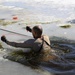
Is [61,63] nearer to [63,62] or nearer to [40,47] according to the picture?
[63,62]

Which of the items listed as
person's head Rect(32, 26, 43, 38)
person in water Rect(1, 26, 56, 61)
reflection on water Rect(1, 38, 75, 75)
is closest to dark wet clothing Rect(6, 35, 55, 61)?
person in water Rect(1, 26, 56, 61)

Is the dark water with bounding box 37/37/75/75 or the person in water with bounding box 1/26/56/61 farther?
the person in water with bounding box 1/26/56/61

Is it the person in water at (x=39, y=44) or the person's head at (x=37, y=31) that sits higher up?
the person's head at (x=37, y=31)

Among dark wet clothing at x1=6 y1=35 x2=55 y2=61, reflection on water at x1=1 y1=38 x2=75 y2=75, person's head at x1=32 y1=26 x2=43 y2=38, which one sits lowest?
reflection on water at x1=1 y1=38 x2=75 y2=75

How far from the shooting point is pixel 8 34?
10.1 meters

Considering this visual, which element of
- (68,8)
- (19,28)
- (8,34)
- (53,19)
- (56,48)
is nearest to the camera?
(56,48)

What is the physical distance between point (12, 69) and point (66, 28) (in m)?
4.57

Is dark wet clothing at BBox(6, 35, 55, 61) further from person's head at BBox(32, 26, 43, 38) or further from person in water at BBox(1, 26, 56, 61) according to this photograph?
person's head at BBox(32, 26, 43, 38)

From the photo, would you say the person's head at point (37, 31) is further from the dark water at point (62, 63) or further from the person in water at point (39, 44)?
the dark water at point (62, 63)

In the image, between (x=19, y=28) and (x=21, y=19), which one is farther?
(x=21, y=19)

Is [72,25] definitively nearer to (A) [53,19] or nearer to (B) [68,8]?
(A) [53,19]

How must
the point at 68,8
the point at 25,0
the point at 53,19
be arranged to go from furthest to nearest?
1. the point at 25,0
2. the point at 68,8
3. the point at 53,19

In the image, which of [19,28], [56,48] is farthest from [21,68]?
[19,28]

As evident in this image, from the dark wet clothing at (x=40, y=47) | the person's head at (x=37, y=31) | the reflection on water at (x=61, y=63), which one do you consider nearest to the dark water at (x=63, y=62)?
the reflection on water at (x=61, y=63)
